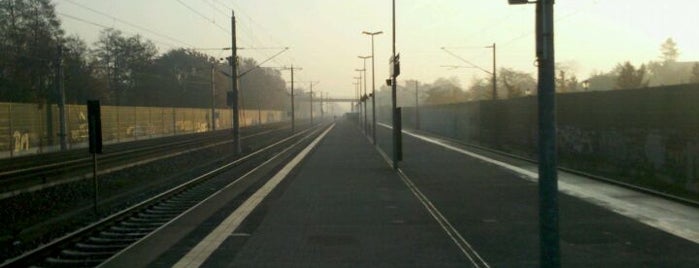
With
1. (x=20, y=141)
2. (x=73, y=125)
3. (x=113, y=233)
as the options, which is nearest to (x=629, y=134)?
(x=113, y=233)

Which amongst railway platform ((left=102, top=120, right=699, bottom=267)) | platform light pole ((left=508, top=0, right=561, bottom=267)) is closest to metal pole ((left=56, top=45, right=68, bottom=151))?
railway platform ((left=102, top=120, right=699, bottom=267))

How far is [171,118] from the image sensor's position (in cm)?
7281

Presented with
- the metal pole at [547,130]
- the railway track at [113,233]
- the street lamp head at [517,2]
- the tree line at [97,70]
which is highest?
the tree line at [97,70]

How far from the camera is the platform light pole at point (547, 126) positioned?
5.51 m

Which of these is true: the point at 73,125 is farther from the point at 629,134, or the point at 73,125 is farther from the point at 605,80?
the point at 605,80

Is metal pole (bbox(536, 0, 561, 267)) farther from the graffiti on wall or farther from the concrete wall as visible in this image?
the graffiti on wall

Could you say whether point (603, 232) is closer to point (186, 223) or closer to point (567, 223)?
point (567, 223)

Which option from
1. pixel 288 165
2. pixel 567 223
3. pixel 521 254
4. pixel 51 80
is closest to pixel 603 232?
pixel 567 223

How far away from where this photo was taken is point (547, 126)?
18.3ft

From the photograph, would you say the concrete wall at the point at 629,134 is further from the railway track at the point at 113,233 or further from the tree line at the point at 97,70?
the tree line at the point at 97,70

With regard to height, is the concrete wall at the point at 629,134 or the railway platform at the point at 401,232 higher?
the concrete wall at the point at 629,134

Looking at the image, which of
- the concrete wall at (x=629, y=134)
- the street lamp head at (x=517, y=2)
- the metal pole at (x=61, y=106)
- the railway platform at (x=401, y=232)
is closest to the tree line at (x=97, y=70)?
the metal pole at (x=61, y=106)

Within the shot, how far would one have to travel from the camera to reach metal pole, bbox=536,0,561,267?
5.51 meters

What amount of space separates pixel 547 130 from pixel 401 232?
6742 mm
